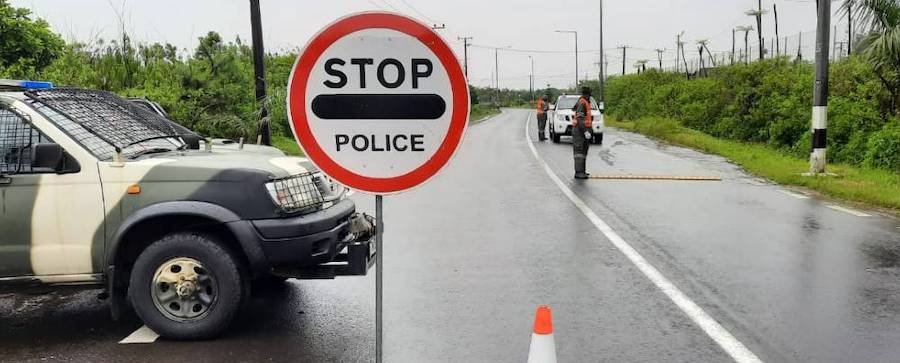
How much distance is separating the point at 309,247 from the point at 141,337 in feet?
4.31

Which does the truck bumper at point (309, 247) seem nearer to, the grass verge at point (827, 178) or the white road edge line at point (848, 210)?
the white road edge line at point (848, 210)

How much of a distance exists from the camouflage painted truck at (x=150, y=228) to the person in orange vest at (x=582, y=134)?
10089 millimetres

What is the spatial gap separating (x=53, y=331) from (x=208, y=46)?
13841 mm

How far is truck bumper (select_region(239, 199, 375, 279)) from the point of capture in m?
5.13

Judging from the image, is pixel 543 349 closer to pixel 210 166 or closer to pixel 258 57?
pixel 210 166

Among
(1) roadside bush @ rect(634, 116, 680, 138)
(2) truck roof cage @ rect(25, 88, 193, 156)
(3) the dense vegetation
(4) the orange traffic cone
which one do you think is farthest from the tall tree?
(1) roadside bush @ rect(634, 116, 680, 138)

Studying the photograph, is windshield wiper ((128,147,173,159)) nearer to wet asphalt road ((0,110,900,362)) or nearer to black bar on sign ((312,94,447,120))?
wet asphalt road ((0,110,900,362))

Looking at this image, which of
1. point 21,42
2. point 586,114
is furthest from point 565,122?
point 21,42

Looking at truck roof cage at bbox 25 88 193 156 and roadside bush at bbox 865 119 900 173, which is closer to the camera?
truck roof cage at bbox 25 88 193 156

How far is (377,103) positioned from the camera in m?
3.14

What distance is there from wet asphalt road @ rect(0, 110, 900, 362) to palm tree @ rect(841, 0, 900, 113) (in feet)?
20.1

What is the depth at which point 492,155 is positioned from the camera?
21531mm

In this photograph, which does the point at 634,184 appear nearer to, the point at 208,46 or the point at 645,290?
the point at 645,290

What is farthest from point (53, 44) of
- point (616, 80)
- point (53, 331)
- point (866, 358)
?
point (616, 80)
